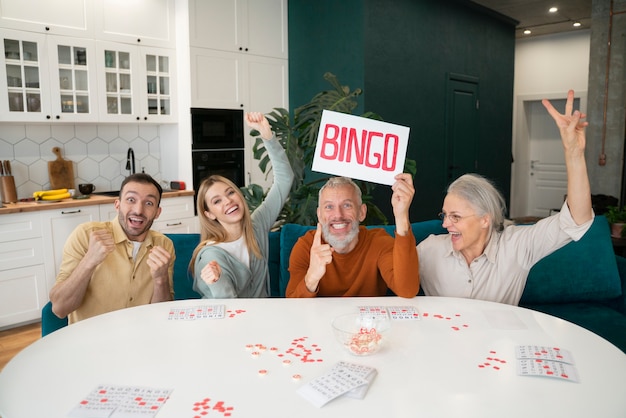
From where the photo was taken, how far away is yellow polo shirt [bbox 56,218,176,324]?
2158mm

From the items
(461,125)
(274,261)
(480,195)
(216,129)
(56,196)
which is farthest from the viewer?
(461,125)

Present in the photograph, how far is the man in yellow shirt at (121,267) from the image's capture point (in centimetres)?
207

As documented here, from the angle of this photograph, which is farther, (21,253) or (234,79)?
(234,79)

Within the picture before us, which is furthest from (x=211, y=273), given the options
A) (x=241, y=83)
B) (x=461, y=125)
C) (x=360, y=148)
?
(x=461, y=125)

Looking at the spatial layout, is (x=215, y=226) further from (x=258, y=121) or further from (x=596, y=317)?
(x=596, y=317)

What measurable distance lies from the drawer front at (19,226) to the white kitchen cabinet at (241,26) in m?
1.88

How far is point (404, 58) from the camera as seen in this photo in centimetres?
526

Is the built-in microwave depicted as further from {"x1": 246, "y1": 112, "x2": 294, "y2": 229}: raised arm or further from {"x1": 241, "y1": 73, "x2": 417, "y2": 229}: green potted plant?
{"x1": 246, "y1": 112, "x2": 294, "y2": 229}: raised arm

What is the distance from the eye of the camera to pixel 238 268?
2.31 metres

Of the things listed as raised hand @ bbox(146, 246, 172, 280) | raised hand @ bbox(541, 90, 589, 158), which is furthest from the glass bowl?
raised hand @ bbox(541, 90, 589, 158)

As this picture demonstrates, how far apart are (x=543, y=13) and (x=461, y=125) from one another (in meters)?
1.90

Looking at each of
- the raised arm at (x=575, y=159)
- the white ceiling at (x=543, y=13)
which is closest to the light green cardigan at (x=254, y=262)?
the raised arm at (x=575, y=159)

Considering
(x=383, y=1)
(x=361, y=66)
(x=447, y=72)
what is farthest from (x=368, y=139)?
(x=447, y=72)

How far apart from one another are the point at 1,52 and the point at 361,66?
109 inches
